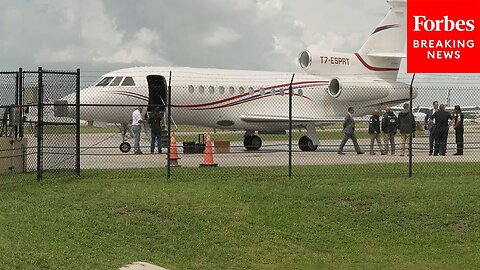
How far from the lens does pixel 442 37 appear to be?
65.0ft

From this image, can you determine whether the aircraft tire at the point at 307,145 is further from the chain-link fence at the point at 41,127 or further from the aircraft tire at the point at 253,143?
the chain-link fence at the point at 41,127

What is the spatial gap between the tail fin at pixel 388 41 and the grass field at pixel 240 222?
62.1 feet

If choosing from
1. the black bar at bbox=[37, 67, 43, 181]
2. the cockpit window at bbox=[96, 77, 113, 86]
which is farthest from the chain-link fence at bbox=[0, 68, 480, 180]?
the black bar at bbox=[37, 67, 43, 181]

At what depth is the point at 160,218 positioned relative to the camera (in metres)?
14.6

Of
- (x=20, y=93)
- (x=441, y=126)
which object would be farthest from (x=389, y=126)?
(x=20, y=93)

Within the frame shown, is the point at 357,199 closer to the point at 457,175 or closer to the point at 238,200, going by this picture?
the point at 238,200

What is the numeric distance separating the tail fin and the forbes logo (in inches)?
643

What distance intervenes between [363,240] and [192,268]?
335cm

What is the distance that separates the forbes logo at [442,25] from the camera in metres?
19.8

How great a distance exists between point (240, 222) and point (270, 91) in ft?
61.7

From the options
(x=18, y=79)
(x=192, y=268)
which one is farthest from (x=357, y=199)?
(x=18, y=79)

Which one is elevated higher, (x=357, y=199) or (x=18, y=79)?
(x=18, y=79)

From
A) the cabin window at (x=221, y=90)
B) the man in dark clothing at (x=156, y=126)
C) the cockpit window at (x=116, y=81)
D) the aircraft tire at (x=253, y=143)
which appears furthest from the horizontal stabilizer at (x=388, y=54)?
the man in dark clothing at (x=156, y=126)

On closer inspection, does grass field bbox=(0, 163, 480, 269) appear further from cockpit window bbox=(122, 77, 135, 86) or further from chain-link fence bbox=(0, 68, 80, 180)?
cockpit window bbox=(122, 77, 135, 86)
